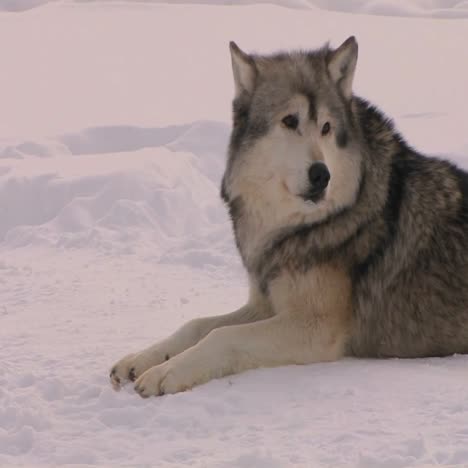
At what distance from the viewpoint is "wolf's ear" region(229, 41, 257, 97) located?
15.4ft

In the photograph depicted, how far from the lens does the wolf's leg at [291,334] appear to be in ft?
14.5

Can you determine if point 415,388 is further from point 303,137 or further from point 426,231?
point 303,137

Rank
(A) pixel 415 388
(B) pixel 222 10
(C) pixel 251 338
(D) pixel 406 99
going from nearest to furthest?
(A) pixel 415 388 < (C) pixel 251 338 < (D) pixel 406 99 < (B) pixel 222 10

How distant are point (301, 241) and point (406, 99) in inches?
304

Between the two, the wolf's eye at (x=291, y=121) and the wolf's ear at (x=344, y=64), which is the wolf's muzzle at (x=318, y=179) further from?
the wolf's ear at (x=344, y=64)

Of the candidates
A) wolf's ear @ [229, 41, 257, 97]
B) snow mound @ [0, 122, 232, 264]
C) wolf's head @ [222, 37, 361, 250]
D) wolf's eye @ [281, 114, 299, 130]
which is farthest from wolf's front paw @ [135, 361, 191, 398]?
snow mound @ [0, 122, 232, 264]

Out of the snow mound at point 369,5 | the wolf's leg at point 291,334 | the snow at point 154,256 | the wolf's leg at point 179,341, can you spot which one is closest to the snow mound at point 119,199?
the snow at point 154,256

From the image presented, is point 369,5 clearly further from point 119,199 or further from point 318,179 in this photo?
point 318,179

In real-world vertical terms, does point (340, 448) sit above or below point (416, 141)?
below

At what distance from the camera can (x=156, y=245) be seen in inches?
286

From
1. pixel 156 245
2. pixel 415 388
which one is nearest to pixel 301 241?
pixel 415 388

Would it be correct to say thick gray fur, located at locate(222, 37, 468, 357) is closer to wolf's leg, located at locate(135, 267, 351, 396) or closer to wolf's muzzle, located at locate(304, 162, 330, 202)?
wolf's leg, located at locate(135, 267, 351, 396)

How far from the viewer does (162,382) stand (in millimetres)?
4230

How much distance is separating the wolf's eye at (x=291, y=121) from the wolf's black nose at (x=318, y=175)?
255mm
